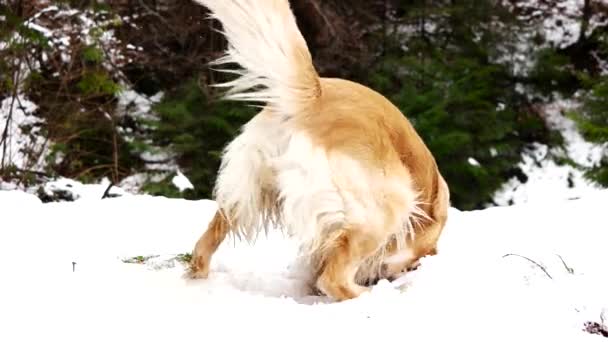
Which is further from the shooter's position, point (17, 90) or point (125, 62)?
point (125, 62)

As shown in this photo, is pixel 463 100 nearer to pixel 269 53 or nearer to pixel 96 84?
pixel 96 84

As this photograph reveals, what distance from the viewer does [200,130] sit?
8820 mm

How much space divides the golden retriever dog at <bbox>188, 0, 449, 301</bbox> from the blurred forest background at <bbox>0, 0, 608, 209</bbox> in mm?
4123

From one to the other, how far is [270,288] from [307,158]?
0.73 metres

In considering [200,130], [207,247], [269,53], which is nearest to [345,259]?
[207,247]

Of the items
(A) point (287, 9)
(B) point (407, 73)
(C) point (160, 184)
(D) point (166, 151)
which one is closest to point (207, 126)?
(D) point (166, 151)

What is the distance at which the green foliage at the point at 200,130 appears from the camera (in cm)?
858

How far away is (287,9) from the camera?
277 cm

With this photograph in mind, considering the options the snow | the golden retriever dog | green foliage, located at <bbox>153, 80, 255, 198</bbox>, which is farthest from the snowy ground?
the snow

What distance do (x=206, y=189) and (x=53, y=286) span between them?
232 inches

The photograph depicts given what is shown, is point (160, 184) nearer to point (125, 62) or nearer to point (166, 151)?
point (166, 151)

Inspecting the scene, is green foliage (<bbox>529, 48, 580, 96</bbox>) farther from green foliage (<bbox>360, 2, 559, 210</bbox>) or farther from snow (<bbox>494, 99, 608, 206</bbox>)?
green foliage (<bbox>360, 2, 559, 210</bbox>)

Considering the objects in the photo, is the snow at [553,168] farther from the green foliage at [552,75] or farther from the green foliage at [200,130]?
the green foliage at [200,130]

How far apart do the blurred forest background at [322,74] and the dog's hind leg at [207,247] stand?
377cm
